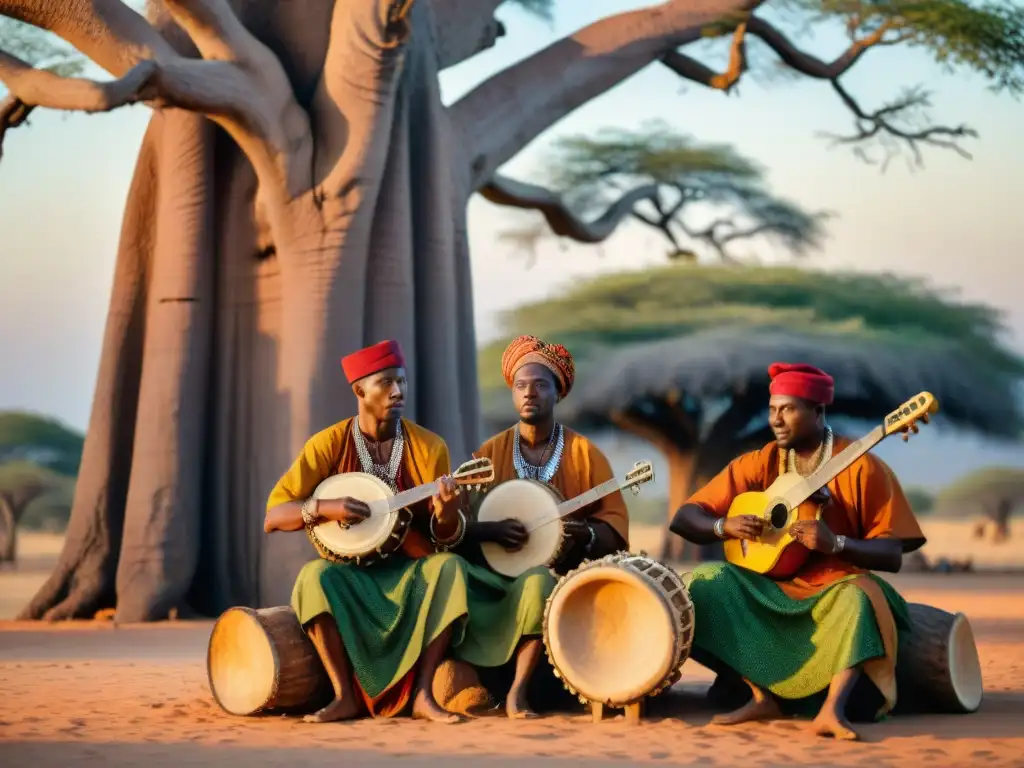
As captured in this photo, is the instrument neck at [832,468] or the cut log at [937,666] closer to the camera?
the instrument neck at [832,468]

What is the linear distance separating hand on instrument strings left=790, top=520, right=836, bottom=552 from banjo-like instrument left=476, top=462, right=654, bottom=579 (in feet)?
2.24

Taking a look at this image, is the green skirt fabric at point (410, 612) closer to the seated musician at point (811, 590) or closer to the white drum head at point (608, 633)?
the white drum head at point (608, 633)

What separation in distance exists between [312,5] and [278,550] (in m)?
4.18

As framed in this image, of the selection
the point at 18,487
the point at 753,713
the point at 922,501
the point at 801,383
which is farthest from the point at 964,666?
the point at 922,501

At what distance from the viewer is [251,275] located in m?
12.4

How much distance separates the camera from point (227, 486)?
12352mm

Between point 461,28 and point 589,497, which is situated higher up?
point 461,28

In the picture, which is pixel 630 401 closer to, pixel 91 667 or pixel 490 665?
pixel 91 667

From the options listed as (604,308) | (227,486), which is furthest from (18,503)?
(227,486)

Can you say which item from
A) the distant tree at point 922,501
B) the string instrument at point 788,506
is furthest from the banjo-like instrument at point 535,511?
the distant tree at point 922,501

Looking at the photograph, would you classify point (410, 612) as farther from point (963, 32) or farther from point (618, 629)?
point (963, 32)

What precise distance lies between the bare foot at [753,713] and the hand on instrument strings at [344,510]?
5.15ft

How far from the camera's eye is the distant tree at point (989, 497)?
149 feet

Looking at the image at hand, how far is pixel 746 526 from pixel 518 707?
1.13 m
